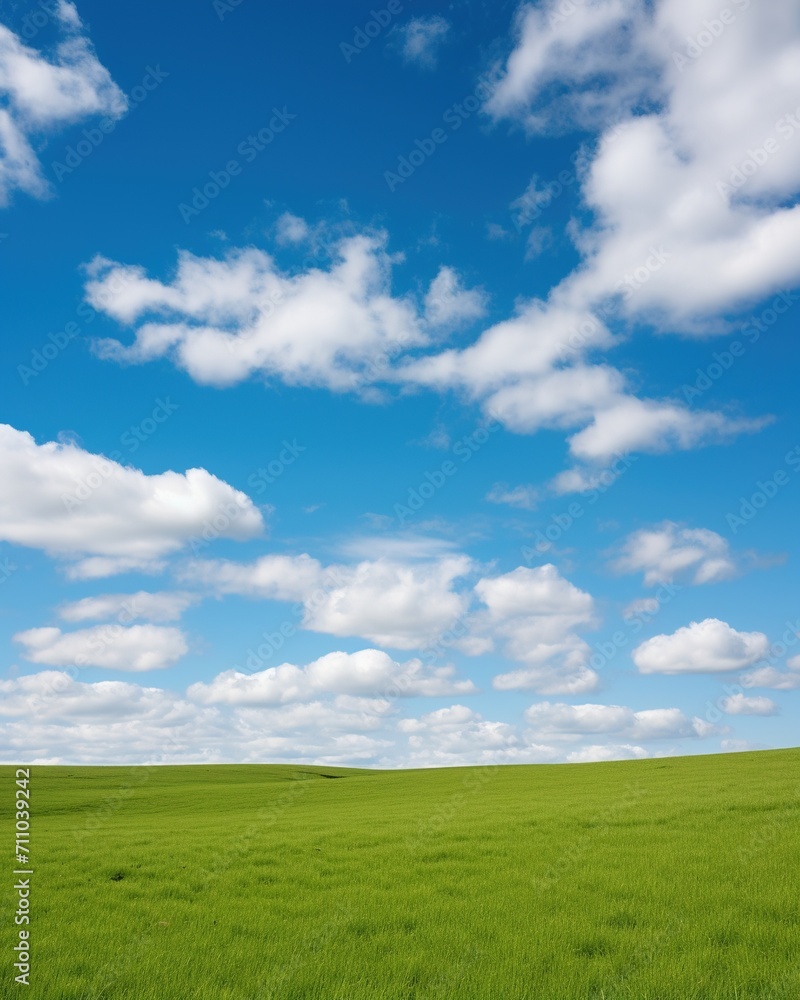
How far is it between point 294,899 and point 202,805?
119ft

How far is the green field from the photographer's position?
8.62 m

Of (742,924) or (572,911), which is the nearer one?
(742,924)

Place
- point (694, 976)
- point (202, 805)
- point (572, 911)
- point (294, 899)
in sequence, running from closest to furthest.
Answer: point (694, 976), point (572, 911), point (294, 899), point (202, 805)

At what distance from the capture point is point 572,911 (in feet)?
37.6

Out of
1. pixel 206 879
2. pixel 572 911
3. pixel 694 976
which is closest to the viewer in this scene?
pixel 694 976

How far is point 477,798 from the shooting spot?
33.8 m

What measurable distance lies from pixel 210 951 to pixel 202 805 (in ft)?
128

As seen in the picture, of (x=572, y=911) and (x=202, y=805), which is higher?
(x=572, y=911)

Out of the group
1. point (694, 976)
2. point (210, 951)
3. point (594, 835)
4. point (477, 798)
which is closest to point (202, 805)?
point (477, 798)

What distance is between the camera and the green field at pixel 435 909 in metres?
8.62

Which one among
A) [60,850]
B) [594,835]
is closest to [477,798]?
[594,835]

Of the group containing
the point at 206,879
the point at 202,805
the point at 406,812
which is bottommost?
the point at 202,805

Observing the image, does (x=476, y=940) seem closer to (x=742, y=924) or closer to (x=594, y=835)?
(x=742, y=924)

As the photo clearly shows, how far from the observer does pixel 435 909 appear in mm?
11789
